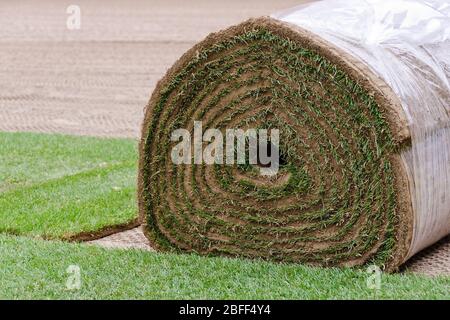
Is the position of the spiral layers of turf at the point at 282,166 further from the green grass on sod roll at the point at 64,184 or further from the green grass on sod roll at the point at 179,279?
the green grass on sod roll at the point at 64,184

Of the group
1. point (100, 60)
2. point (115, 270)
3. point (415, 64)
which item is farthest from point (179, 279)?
point (100, 60)

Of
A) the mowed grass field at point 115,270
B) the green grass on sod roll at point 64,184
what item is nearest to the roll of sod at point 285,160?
the mowed grass field at point 115,270

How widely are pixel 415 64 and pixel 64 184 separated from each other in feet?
9.75

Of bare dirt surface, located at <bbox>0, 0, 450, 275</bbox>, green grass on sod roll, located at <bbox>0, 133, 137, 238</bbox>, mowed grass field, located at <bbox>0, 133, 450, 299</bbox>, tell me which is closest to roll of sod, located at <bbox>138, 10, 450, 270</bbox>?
mowed grass field, located at <bbox>0, 133, 450, 299</bbox>

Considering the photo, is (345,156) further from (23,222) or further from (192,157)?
(23,222)

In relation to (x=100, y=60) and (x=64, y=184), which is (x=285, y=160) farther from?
(x=100, y=60)

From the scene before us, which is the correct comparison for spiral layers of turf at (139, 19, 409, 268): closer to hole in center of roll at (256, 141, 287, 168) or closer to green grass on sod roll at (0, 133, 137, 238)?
hole in center of roll at (256, 141, 287, 168)

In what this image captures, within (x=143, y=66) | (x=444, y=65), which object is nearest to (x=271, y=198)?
(x=444, y=65)

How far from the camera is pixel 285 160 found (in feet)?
16.0

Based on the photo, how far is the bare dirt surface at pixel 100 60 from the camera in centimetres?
962

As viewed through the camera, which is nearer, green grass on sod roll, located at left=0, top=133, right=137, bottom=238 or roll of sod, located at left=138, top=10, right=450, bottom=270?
roll of sod, located at left=138, top=10, right=450, bottom=270

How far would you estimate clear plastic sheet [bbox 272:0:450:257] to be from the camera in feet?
Result: 15.0

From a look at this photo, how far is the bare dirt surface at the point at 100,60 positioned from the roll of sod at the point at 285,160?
1.31ft
